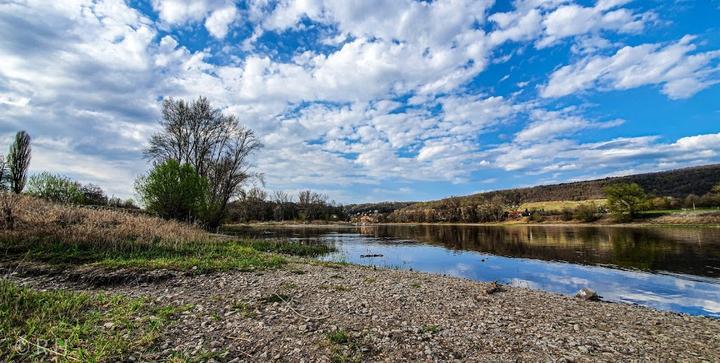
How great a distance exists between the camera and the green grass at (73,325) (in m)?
Answer: 5.38

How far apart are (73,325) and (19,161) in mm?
38167

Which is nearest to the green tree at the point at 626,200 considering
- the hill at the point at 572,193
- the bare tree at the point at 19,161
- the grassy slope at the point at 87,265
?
the hill at the point at 572,193

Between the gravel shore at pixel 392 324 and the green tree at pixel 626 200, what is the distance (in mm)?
93252

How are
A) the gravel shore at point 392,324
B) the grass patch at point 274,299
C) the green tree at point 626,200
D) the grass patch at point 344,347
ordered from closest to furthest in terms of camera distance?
the grass patch at point 344,347 < the gravel shore at point 392,324 < the grass patch at point 274,299 < the green tree at point 626,200

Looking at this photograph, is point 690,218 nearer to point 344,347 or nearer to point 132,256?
point 344,347

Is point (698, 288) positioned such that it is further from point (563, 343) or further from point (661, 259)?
point (563, 343)

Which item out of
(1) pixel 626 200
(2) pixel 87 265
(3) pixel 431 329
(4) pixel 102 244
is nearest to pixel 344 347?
(3) pixel 431 329

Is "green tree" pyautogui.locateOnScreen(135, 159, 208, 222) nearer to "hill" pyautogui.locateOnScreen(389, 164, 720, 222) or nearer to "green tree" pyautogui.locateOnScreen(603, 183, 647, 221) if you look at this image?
"green tree" pyautogui.locateOnScreen(603, 183, 647, 221)

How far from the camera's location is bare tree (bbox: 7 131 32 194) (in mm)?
32281

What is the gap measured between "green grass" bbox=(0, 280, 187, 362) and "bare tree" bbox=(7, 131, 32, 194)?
33.6 metres

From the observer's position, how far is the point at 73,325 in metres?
6.50

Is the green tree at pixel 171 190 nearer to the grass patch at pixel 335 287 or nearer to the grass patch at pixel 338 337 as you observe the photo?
the grass patch at pixel 335 287

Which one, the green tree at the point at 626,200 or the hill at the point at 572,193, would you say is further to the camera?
the hill at the point at 572,193

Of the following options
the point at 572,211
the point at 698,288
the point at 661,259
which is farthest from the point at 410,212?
the point at 698,288
